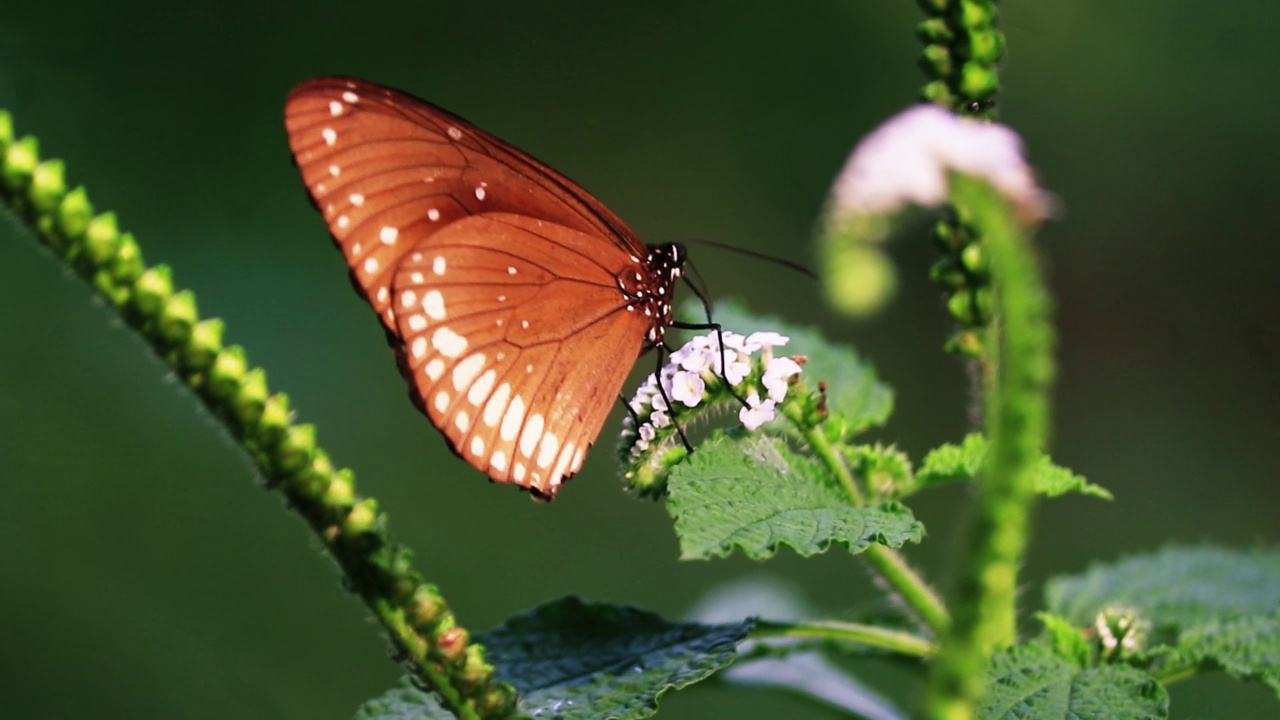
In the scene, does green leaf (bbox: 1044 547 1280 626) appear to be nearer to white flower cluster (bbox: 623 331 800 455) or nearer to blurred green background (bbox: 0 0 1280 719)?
white flower cluster (bbox: 623 331 800 455)

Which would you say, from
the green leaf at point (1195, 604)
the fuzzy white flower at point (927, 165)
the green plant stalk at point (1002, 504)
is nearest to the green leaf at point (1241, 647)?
the green leaf at point (1195, 604)

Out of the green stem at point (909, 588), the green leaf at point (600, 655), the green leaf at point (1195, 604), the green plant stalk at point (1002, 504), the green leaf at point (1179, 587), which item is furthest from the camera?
the green leaf at point (1179, 587)

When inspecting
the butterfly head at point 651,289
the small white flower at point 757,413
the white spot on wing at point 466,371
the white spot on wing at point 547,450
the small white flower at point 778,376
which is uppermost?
the butterfly head at point 651,289

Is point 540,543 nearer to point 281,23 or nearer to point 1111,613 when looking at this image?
point 281,23

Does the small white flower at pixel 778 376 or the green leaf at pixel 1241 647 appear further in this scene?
the small white flower at pixel 778 376

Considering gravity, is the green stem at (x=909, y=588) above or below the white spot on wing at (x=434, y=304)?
below

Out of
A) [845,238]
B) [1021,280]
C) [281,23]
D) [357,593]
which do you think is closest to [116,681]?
[281,23]

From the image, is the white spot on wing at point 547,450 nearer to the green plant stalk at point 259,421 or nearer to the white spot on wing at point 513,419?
the white spot on wing at point 513,419

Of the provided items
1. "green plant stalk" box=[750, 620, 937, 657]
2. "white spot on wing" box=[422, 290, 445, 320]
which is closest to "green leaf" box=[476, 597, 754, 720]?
"green plant stalk" box=[750, 620, 937, 657]
